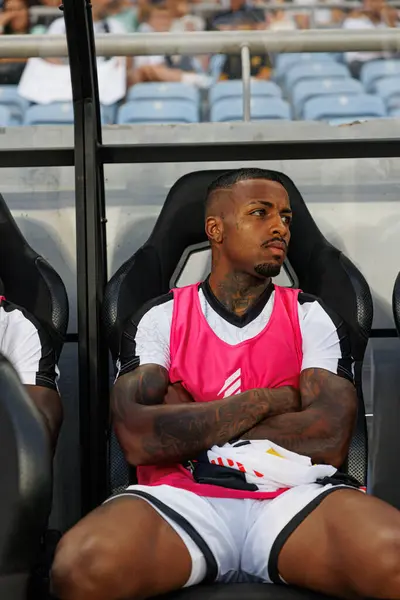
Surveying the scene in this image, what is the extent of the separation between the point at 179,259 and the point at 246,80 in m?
0.80

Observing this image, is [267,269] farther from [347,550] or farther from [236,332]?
[347,550]

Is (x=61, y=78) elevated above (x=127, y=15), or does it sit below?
below

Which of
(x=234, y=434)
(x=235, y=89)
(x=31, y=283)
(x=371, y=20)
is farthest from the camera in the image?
(x=235, y=89)

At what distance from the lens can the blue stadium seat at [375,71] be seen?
3217 millimetres

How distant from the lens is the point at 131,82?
3.20 m

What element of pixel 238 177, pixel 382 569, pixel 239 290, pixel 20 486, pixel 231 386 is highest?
pixel 238 177

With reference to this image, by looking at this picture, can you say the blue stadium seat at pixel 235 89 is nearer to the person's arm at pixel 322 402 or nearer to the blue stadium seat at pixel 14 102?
Result: the blue stadium seat at pixel 14 102

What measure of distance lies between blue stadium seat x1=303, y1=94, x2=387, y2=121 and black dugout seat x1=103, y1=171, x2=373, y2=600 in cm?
61

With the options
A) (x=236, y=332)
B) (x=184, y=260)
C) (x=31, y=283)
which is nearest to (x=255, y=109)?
(x=184, y=260)

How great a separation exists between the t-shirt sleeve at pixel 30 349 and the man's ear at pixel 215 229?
50 centimetres

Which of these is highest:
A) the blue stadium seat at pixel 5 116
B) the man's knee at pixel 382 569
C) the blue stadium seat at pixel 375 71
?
the blue stadium seat at pixel 375 71

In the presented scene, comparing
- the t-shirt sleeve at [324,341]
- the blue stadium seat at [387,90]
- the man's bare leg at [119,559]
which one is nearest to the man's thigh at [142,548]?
the man's bare leg at [119,559]

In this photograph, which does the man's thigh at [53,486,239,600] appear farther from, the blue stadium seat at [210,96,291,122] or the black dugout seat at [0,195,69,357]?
the blue stadium seat at [210,96,291,122]

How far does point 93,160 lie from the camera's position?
2.80 metres
